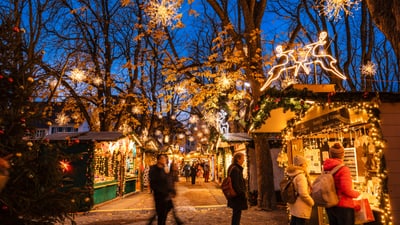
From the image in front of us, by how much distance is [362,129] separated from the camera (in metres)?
6.71

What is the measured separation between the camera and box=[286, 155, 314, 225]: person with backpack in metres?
5.17

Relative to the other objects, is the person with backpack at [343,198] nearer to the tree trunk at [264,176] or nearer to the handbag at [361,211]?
the handbag at [361,211]

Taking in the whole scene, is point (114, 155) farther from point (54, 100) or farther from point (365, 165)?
point (365, 165)

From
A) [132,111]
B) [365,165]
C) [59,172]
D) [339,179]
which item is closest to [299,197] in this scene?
[339,179]

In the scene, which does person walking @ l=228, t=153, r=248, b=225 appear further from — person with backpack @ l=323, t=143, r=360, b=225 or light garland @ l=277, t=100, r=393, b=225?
light garland @ l=277, t=100, r=393, b=225

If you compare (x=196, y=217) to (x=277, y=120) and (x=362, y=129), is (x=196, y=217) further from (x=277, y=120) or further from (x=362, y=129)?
(x=362, y=129)

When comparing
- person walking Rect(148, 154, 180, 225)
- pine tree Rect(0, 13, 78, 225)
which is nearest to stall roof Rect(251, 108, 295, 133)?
person walking Rect(148, 154, 180, 225)

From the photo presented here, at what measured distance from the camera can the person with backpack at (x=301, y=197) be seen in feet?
17.0

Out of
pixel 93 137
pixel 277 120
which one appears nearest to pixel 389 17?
pixel 277 120

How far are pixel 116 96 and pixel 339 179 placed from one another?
19303 mm

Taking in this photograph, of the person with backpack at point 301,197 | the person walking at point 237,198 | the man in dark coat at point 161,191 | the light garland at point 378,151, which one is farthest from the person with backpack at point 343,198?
the man in dark coat at point 161,191

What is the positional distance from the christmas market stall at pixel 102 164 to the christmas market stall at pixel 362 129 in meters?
6.07

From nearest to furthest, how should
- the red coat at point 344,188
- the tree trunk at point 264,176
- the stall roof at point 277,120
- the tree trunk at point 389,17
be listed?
1. the red coat at point 344,188
2. the tree trunk at point 389,17
3. the stall roof at point 277,120
4. the tree trunk at point 264,176

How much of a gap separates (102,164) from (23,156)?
9.97m
